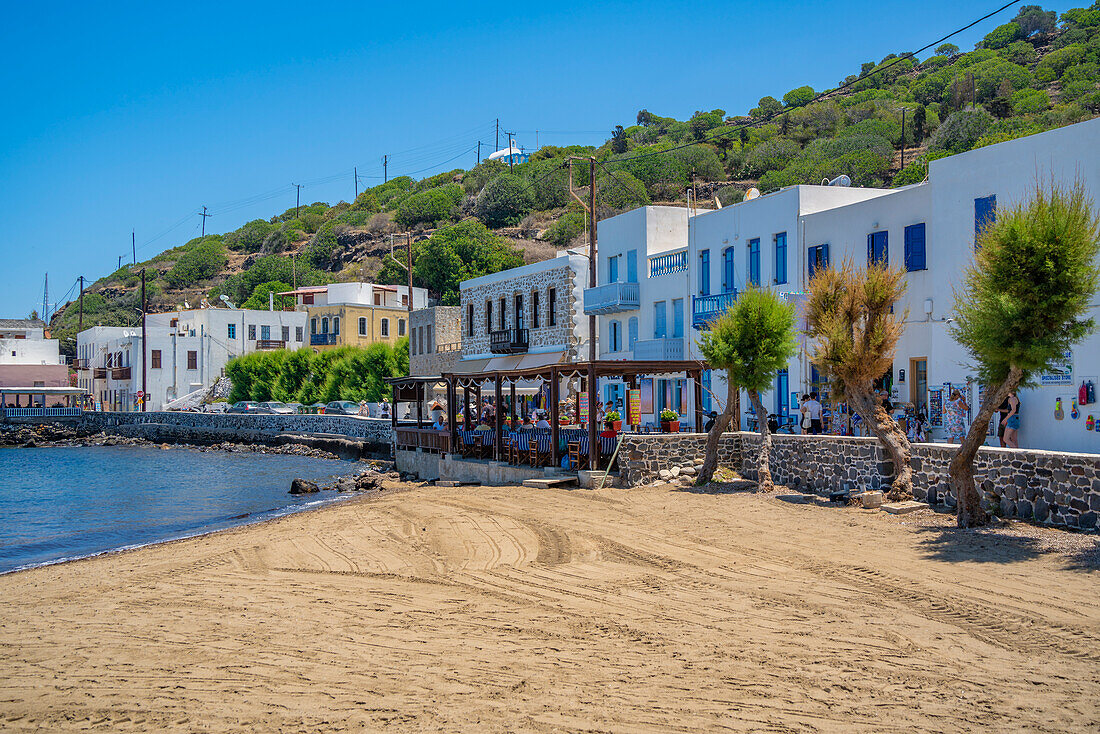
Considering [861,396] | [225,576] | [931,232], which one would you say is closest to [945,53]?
[931,232]

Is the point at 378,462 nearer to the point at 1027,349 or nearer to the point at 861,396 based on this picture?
the point at 861,396

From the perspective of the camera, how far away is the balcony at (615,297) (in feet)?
113

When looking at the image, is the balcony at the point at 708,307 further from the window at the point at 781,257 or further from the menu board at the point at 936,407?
the menu board at the point at 936,407

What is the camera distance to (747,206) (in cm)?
2911

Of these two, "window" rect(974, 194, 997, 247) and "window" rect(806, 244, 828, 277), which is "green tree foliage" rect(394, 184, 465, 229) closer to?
"window" rect(806, 244, 828, 277)

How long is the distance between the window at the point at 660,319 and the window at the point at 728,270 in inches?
141

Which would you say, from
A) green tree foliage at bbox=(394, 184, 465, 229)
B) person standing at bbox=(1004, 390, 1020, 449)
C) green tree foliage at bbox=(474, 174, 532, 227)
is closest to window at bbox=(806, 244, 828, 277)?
person standing at bbox=(1004, 390, 1020, 449)

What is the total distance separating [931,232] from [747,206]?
25.5 ft

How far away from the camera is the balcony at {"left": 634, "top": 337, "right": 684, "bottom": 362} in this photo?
32.0 m

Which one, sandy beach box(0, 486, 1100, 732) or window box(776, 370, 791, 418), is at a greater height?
window box(776, 370, 791, 418)

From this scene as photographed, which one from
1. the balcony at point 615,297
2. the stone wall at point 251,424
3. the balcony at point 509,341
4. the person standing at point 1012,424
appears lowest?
the stone wall at point 251,424

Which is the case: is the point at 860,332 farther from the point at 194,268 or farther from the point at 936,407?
the point at 194,268

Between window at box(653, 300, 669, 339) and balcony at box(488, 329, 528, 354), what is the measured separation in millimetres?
8476

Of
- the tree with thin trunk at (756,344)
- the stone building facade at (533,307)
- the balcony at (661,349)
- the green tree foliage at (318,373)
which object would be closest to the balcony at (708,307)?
the balcony at (661,349)
